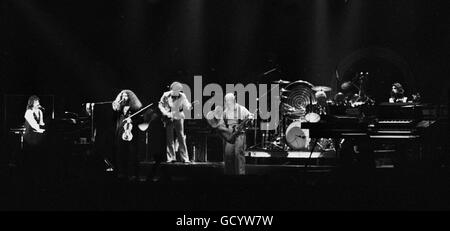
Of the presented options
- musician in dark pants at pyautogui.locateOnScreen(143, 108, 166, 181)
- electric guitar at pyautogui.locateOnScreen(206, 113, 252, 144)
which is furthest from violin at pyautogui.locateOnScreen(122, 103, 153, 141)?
electric guitar at pyautogui.locateOnScreen(206, 113, 252, 144)

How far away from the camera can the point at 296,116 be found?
43.7 ft

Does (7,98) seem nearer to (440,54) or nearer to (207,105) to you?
(207,105)

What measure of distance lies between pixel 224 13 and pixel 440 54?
473 centimetres

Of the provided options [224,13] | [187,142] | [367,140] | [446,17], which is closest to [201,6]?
[224,13]

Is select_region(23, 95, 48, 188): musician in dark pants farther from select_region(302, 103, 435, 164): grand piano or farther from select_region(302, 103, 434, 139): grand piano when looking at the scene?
select_region(302, 103, 434, 139): grand piano

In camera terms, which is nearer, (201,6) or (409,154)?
(409,154)

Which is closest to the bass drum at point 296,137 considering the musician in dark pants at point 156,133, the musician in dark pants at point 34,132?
the musician in dark pants at point 156,133

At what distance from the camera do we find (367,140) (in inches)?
326

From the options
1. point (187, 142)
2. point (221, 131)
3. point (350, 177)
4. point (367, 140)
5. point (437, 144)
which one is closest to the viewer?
point (350, 177)

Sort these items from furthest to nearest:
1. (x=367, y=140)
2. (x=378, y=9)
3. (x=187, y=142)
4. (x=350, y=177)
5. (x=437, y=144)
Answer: (x=378, y=9)
(x=187, y=142)
(x=437, y=144)
(x=367, y=140)
(x=350, y=177)

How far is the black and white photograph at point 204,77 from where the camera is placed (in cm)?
1106

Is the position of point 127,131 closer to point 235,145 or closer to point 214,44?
point 235,145

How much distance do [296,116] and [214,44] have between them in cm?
250

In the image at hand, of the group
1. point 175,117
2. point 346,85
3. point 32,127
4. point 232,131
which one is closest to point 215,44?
point 175,117
